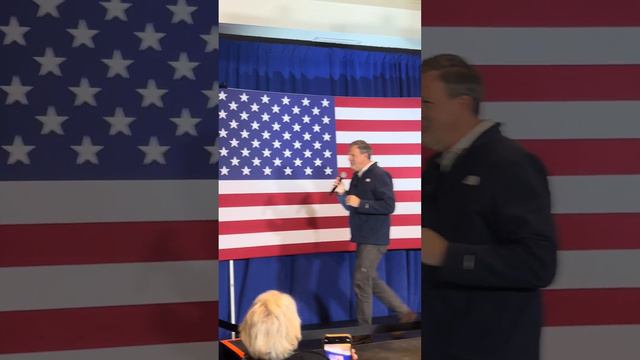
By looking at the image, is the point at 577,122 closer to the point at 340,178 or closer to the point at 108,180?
the point at 108,180

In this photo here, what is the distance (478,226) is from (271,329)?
1310 millimetres

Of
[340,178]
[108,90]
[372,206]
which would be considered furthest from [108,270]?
[340,178]

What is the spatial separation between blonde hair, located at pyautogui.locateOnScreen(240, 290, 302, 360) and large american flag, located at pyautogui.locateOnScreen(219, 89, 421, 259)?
166cm

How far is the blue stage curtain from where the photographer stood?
433 cm

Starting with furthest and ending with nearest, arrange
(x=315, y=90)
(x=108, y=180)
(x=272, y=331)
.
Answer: (x=315, y=90) → (x=272, y=331) → (x=108, y=180)

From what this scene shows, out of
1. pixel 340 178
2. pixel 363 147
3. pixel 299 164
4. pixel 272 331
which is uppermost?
pixel 363 147

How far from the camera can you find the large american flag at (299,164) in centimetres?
396

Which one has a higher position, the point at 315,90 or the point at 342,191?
the point at 315,90

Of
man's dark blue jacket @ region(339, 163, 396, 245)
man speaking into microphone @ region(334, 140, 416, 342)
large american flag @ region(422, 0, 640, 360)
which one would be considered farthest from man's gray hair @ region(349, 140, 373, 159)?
large american flag @ region(422, 0, 640, 360)

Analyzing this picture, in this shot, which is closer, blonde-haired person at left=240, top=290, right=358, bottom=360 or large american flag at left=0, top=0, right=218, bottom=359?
large american flag at left=0, top=0, right=218, bottom=359

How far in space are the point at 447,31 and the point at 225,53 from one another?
342 centimetres

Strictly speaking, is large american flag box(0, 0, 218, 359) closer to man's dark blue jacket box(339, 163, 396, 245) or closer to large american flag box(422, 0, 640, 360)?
large american flag box(422, 0, 640, 360)

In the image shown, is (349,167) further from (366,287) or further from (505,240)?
(505,240)

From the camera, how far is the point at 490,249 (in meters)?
1.04
